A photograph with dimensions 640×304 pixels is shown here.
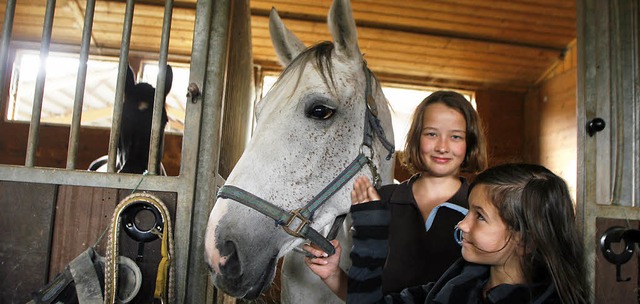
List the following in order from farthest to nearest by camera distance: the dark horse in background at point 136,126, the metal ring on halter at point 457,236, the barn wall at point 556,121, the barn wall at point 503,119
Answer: the barn wall at point 503,119 → the barn wall at point 556,121 → the dark horse in background at point 136,126 → the metal ring on halter at point 457,236

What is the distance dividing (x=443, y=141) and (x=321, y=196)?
549mm

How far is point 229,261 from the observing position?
129 cm

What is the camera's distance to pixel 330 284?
1.46 meters

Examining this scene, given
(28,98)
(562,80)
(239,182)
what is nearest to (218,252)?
(239,182)

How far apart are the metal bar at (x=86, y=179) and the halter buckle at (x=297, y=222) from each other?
42 centimetres

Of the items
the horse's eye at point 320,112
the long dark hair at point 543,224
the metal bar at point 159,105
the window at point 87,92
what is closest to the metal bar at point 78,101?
the metal bar at point 159,105

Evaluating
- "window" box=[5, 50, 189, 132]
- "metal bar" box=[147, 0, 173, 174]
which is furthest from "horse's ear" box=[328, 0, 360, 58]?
"window" box=[5, 50, 189, 132]

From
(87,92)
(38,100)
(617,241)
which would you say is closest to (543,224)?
(617,241)

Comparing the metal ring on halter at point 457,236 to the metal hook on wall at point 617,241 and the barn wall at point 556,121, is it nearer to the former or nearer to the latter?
the metal hook on wall at point 617,241

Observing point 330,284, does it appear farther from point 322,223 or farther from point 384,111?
point 384,111

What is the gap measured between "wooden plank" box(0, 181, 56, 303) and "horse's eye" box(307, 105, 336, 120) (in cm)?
90

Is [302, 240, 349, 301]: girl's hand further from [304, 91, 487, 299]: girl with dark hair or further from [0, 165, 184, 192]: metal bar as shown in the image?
[0, 165, 184, 192]: metal bar

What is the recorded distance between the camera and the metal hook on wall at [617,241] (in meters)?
1.71

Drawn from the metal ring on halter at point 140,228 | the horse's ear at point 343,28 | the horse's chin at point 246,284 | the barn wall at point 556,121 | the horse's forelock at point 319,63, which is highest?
the barn wall at point 556,121
